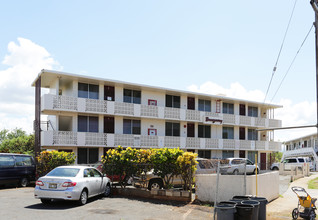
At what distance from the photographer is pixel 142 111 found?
28.5 meters

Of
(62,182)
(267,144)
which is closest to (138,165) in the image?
(62,182)

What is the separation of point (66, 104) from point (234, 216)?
18238mm

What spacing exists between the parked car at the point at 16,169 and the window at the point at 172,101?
48.5 feet

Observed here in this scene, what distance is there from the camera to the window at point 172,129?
31.2 meters

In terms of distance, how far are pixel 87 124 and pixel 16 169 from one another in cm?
836

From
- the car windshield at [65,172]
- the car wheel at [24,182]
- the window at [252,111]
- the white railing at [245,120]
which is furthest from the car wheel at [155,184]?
the window at [252,111]

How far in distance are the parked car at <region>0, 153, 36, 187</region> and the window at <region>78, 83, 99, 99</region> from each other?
25.0 ft

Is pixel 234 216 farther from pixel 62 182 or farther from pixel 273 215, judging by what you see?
pixel 62 182

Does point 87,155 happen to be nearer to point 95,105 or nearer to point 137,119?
point 95,105

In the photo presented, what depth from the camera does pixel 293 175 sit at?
90.1 feet

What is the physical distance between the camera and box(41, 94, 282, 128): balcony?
24.2 meters

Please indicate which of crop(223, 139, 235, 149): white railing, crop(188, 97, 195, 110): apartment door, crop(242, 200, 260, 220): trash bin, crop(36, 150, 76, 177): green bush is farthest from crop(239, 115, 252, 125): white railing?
crop(242, 200, 260, 220): trash bin

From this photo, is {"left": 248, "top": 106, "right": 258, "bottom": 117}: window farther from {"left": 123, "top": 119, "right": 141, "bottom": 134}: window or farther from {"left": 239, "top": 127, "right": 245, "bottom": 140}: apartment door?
{"left": 123, "top": 119, "right": 141, "bottom": 134}: window

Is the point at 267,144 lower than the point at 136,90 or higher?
lower
